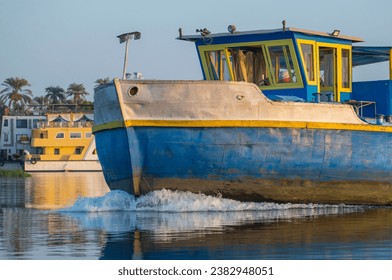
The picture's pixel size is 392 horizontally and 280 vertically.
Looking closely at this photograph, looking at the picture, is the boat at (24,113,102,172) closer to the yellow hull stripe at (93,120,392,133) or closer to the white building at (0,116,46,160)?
the white building at (0,116,46,160)

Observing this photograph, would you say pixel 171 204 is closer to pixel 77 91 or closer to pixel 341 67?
pixel 341 67

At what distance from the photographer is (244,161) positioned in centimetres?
1748

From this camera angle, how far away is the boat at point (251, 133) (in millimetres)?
17156

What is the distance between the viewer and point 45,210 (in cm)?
1877

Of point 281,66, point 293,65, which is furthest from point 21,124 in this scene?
point 293,65

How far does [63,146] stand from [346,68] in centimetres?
5753

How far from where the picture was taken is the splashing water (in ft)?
56.7

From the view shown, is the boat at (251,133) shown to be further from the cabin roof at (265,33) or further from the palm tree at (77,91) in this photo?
the palm tree at (77,91)

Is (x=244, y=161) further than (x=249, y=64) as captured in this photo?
No

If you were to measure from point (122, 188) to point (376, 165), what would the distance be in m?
5.19

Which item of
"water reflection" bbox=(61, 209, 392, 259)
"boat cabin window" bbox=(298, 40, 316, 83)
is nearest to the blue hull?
"water reflection" bbox=(61, 209, 392, 259)

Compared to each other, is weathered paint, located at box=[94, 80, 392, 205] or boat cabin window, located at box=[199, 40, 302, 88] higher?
boat cabin window, located at box=[199, 40, 302, 88]
